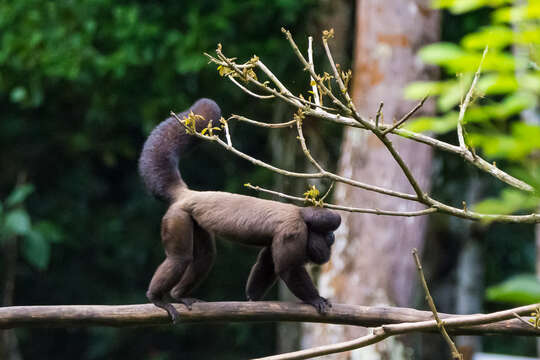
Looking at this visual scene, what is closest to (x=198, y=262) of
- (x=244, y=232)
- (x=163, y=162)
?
(x=244, y=232)

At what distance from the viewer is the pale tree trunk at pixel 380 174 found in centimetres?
728

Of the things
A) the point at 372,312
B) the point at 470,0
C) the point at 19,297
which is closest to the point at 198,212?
the point at 372,312

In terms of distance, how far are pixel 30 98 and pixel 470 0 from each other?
9.34m

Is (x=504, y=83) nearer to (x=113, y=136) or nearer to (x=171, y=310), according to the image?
(x=171, y=310)

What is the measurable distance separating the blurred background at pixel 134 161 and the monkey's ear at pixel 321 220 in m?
3.32

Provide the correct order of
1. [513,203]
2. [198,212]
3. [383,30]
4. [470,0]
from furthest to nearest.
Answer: [383,30] → [198,212] → [470,0] → [513,203]

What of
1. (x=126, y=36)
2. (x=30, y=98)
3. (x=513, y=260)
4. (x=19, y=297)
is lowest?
(x=19, y=297)

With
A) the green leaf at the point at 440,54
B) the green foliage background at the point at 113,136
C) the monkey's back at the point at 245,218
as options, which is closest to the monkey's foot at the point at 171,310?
the monkey's back at the point at 245,218

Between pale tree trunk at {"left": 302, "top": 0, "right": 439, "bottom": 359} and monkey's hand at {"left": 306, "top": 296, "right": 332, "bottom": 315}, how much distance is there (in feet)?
10.6

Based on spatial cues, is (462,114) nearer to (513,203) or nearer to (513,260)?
(513,203)

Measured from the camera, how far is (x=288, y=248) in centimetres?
406

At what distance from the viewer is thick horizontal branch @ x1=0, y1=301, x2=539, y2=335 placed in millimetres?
3672

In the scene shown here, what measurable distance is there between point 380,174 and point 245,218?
3462mm

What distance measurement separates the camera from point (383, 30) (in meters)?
7.57
